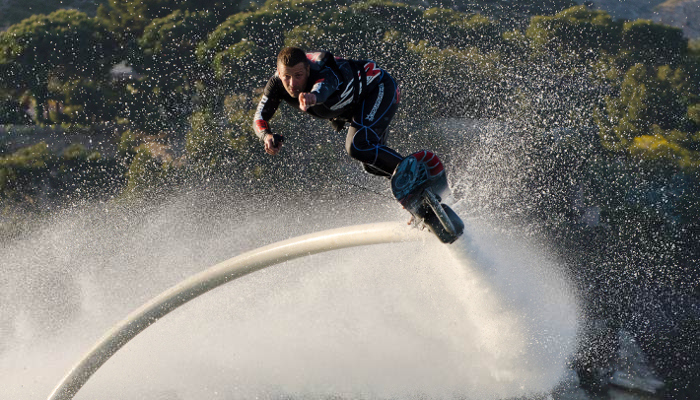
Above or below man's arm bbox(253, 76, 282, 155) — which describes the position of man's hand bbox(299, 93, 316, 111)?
above

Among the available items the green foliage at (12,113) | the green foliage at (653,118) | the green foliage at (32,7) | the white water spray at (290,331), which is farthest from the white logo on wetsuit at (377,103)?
the green foliage at (32,7)

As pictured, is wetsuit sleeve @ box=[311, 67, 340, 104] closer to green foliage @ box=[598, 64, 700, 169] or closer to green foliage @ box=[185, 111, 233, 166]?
green foliage @ box=[185, 111, 233, 166]

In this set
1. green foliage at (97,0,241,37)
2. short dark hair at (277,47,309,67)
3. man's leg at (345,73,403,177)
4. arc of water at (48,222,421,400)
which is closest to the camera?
short dark hair at (277,47,309,67)

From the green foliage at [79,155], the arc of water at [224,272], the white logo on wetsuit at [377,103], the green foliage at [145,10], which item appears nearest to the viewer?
the white logo on wetsuit at [377,103]

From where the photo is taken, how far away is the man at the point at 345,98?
228 inches

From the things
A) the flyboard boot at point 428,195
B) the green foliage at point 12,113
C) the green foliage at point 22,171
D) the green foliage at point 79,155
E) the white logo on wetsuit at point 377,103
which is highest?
the white logo on wetsuit at point 377,103

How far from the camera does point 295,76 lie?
5.75 meters

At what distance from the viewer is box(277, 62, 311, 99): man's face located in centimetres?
570

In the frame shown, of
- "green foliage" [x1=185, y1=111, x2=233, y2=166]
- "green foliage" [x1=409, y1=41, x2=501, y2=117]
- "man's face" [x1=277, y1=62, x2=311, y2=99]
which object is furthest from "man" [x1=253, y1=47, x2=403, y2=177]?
"green foliage" [x1=185, y1=111, x2=233, y2=166]

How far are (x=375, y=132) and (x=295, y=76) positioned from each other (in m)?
1.27

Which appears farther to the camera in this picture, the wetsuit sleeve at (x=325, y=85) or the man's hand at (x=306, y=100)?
the wetsuit sleeve at (x=325, y=85)

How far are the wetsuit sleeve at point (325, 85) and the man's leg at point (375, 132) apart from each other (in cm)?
69

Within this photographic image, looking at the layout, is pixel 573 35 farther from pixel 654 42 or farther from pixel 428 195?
pixel 428 195

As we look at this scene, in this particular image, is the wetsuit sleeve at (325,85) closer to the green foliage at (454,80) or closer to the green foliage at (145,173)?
the green foliage at (454,80)
